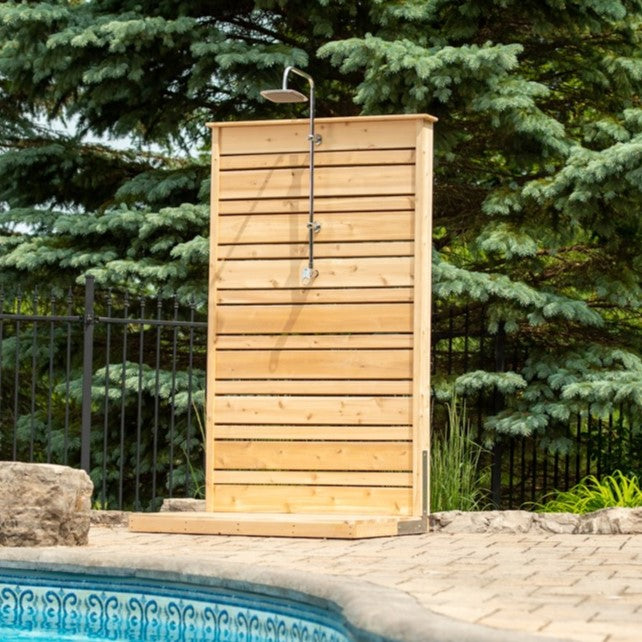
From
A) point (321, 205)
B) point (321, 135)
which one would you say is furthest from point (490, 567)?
point (321, 135)

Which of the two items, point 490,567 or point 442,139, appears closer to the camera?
point 490,567

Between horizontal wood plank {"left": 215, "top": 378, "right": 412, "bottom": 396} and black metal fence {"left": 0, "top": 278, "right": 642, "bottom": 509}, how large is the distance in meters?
0.75

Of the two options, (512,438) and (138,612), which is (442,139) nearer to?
(512,438)

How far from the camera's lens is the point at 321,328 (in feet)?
28.1

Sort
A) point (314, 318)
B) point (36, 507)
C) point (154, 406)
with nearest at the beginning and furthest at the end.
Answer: point (36, 507), point (314, 318), point (154, 406)

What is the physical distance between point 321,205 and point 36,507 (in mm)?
2809

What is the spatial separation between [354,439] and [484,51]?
3141 millimetres

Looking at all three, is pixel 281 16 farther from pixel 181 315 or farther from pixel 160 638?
pixel 160 638

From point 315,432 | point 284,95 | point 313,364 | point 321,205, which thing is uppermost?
point 284,95

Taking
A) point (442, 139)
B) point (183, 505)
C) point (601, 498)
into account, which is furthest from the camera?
point (442, 139)

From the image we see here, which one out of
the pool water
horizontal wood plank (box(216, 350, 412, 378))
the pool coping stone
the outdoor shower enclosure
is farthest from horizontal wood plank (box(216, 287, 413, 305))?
the pool water

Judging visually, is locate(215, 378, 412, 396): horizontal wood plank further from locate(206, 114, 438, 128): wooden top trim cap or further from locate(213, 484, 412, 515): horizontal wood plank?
locate(206, 114, 438, 128): wooden top trim cap

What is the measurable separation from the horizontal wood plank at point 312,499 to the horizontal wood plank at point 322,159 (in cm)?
221

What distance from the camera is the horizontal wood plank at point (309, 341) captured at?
841 cm
